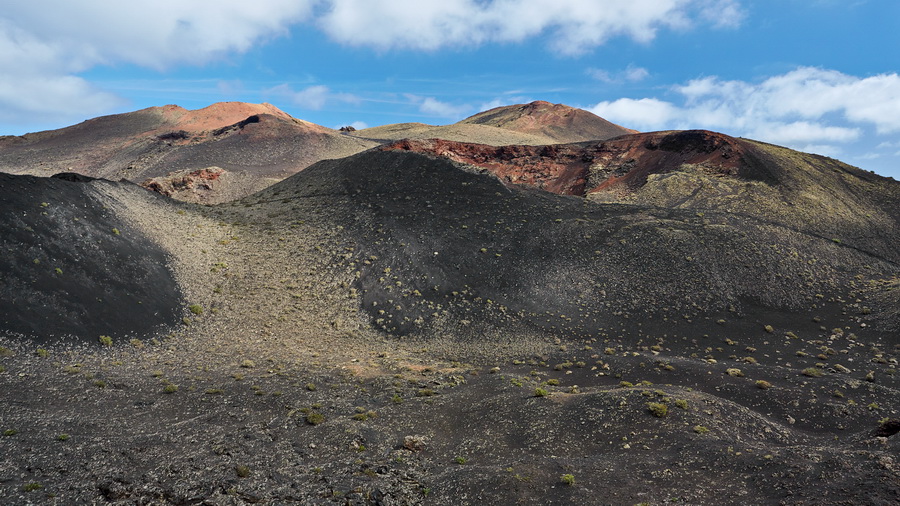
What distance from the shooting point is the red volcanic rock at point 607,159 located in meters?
64.1

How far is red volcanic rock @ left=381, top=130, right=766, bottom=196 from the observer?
210 ft

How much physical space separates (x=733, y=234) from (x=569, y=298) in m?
16.4

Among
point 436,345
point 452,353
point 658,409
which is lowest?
point 452,353

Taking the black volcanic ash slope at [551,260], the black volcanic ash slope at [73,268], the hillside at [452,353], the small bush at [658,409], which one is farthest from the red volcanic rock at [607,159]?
the small bush at [658,409]

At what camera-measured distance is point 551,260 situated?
122 feet

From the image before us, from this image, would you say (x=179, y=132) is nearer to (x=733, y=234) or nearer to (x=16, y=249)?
(x=16, y=249)

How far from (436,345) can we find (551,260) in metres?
12.4

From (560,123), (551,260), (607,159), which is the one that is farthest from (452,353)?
(560,123)

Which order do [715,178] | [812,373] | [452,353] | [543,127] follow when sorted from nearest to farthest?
[812,373] → [452,353] → [715,178] → [543,127]

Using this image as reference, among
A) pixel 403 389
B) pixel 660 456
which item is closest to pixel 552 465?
pixel 660 456

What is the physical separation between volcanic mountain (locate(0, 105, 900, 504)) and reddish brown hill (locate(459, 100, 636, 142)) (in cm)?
10766

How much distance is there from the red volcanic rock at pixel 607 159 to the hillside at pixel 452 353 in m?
12.5

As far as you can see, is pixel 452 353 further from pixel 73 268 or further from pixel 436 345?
pixel 73 268

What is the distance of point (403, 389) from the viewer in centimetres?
2233
